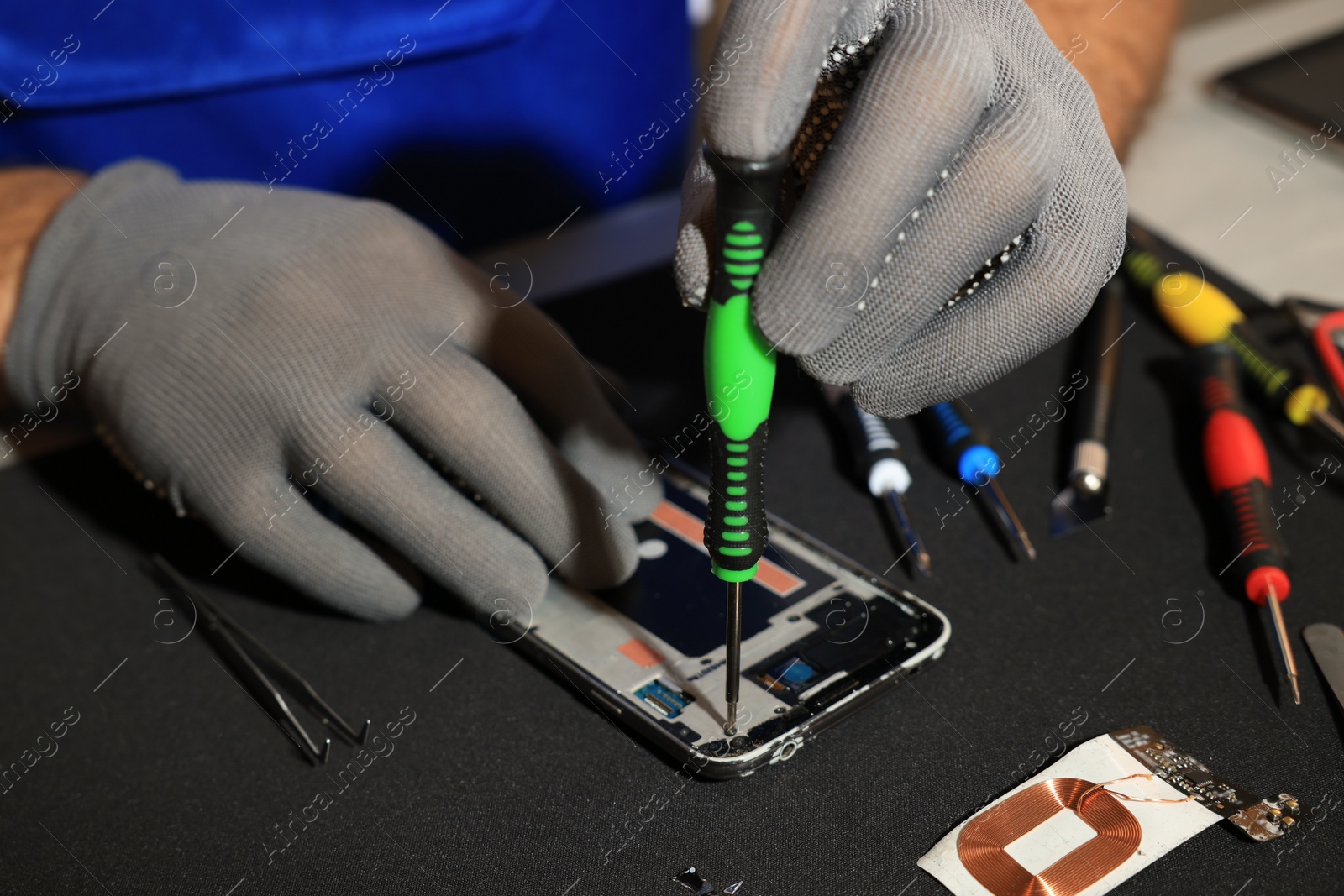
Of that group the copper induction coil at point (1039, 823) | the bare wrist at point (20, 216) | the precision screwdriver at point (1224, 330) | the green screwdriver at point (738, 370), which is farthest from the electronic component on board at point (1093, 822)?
the bare wrist at point (20, 216)

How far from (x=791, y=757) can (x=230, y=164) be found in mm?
671

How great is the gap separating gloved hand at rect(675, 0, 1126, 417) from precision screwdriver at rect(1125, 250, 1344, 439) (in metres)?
0.25

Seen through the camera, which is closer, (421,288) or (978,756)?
(978,756)

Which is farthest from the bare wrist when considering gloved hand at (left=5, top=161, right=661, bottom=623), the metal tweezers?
the metal tweezers

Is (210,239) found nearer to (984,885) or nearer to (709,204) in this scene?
(709,204)

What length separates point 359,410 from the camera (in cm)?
53

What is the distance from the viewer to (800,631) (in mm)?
507

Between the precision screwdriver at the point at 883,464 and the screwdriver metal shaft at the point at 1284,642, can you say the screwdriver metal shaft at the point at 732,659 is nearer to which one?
the precision screwdriver at the point at 883,464

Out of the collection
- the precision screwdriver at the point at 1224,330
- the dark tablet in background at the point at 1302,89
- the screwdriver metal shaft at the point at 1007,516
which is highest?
the screwdriver metal shaft at the point at 1007,516

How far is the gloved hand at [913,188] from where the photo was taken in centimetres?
35

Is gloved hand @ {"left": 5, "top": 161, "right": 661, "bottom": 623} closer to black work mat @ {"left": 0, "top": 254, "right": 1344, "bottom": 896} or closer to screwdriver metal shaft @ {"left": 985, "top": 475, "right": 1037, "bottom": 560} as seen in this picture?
black work mat @ {"left": 0, "top": 254, "right": 1344, "bottom": 896}

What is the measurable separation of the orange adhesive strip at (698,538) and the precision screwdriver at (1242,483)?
8.7 inches

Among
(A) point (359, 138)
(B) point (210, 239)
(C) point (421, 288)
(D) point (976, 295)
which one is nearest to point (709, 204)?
(D) point (976, 295)

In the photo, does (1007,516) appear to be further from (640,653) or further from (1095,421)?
(640,653)
